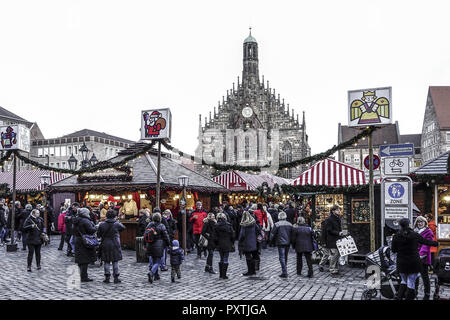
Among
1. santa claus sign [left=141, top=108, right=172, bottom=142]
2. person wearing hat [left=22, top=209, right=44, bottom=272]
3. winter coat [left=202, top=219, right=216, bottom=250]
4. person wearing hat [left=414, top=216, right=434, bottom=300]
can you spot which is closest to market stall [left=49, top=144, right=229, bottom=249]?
santa claus sign [left=141, top=108, right=172, bottom=142]

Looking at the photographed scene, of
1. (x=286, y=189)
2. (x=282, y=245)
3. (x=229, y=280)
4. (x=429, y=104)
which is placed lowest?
(x=229, y=280)

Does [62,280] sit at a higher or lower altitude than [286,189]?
lower

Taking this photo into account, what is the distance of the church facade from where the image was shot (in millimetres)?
52125

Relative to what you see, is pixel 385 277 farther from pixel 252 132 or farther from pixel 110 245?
pixel 252 132

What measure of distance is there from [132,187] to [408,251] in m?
11.8

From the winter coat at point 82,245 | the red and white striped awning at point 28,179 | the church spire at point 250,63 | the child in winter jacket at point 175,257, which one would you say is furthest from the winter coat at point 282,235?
the church spire at point 250,63

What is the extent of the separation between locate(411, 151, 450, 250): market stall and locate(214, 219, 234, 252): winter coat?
516cm

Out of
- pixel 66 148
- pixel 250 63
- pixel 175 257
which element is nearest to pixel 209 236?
pixel 175 257

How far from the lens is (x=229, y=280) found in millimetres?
9633

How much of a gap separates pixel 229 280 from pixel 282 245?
151cm

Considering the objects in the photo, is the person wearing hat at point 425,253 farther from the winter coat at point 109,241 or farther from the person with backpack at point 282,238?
the winter coat at point 109,241
